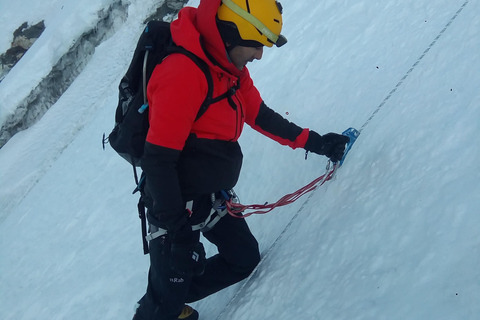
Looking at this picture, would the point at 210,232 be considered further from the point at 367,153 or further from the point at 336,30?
the point at 336,30

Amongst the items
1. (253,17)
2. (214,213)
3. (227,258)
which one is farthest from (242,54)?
(227,258)

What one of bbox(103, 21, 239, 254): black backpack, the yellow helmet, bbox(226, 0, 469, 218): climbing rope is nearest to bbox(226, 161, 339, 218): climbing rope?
bbox(226, 0, 469, 218): climbing rope

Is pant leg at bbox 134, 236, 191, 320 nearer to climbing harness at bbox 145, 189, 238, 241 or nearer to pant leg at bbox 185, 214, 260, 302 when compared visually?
climbing harness at bbox 145, 189, 238, 241

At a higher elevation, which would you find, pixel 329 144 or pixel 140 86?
pixel 329 144

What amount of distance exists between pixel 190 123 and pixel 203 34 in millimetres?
438

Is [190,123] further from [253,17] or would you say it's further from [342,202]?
[342,202]

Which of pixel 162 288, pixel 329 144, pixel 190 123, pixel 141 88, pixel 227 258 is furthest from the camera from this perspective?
pixel 227 258

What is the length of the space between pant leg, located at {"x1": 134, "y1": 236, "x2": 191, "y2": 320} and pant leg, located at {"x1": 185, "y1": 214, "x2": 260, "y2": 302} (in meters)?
0.29

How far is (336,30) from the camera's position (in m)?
4.93

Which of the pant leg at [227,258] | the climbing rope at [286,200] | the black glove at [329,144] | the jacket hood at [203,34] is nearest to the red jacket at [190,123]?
the jacket hood at [203,34]

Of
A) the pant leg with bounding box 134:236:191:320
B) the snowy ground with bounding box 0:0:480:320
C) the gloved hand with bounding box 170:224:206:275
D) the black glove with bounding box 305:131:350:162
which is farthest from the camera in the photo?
the black glove with bounding box 305:131:350:162

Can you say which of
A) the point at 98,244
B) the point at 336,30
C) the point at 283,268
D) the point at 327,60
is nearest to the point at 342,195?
the point at 283,268

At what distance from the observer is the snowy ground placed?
199 cm

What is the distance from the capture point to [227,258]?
295 centimetres
